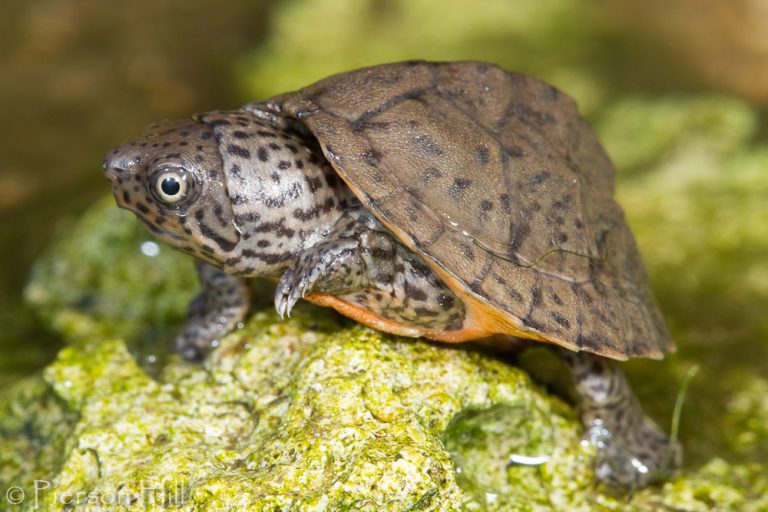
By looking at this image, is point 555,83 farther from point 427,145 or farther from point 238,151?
point 238,151

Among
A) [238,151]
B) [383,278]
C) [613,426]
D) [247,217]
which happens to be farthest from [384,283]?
[613,426]

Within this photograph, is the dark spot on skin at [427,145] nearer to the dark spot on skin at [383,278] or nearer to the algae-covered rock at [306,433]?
the dark spot on skin at [383,278]

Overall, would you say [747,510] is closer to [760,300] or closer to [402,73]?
[760,300]

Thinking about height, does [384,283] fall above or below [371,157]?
below

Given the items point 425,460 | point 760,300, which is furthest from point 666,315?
point 425,460

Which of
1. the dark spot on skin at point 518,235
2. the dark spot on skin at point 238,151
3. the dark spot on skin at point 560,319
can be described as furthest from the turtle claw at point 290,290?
the dark spot on skin at point 560,319

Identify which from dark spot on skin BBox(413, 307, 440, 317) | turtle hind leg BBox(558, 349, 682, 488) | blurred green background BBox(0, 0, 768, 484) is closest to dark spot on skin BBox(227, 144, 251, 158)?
dark spot on skin BBox(413, 307, 440, 317)
